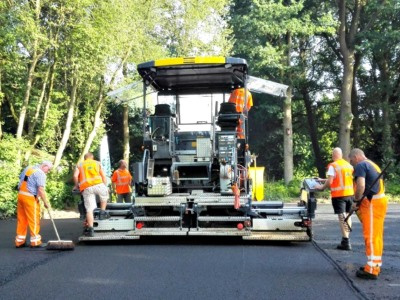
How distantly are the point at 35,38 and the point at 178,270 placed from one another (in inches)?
489

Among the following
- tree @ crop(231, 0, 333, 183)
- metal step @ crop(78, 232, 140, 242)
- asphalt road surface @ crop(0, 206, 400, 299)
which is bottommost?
asphalt road surface @ crop(0, 206, 400, 299)

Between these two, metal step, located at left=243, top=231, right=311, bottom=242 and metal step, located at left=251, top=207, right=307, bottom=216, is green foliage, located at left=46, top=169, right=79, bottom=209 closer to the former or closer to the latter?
metal step, located at left=251, top=207, right=307, bottom=216

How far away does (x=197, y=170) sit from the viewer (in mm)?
10695

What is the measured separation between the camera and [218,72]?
35.7 ft

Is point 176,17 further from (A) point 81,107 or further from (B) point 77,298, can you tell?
(B) point 77,298

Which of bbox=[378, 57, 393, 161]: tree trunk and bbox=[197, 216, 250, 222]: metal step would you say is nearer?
bbox=[197, 216, 250, 222]: metal step

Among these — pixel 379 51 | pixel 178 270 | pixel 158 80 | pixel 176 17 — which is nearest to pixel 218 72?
pixel 158 80

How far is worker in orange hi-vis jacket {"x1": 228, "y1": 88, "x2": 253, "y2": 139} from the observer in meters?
10.6

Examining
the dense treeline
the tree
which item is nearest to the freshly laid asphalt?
the dense treeline

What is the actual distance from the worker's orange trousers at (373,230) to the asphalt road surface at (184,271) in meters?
0.22

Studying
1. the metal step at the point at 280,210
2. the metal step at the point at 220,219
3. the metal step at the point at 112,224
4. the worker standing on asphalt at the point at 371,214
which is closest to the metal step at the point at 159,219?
the metal step at the point at 112,224

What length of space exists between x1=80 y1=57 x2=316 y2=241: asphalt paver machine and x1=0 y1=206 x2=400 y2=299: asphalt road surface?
32 cm

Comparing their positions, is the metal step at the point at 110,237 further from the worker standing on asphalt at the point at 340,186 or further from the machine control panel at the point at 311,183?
the worker standing on asphalt at the point at 340,186

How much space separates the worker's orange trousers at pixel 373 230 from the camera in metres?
6.71
